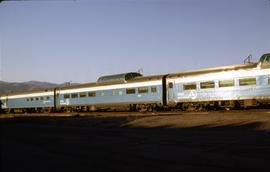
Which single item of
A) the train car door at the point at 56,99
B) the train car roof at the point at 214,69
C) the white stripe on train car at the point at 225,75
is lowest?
the train car door at the point at 56,99

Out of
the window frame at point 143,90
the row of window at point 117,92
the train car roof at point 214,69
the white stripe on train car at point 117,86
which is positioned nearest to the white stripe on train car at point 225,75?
the train car roof at point 214,69

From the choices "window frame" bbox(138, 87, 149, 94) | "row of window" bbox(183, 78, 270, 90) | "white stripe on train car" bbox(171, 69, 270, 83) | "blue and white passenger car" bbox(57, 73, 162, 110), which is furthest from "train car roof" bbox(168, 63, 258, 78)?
"window frame" bbox(138, 87, 149, 94)

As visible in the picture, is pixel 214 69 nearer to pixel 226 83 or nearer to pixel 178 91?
pixel 226 83

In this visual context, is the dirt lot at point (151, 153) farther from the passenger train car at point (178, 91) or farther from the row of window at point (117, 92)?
the row of window at point (117, 92)

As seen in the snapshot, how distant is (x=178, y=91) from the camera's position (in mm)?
31500

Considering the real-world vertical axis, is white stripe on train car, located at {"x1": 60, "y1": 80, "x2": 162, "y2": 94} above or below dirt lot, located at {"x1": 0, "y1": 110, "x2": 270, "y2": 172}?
above

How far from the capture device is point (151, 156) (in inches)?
464

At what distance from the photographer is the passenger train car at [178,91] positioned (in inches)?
1024

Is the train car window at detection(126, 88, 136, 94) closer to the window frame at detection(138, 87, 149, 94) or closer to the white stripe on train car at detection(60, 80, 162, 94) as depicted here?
the white stripe on train car at detection(60, 80, 162, 94)

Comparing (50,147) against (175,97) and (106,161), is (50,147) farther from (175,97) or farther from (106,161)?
(175,97)

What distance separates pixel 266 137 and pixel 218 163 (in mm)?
5352

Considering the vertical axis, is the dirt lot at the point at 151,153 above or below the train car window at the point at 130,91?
below

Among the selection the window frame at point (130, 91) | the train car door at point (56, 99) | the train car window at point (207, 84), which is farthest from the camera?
the train car door at point (56, 99)

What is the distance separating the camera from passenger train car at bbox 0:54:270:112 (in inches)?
1024
